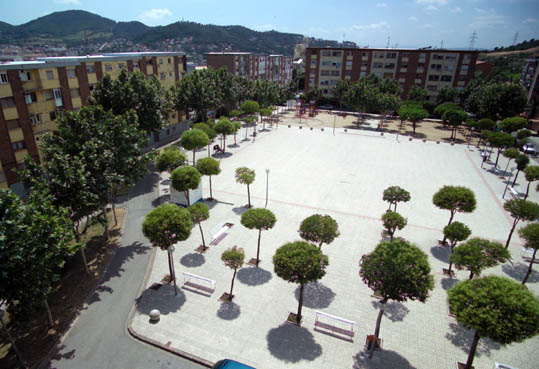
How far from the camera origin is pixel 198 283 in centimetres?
1706

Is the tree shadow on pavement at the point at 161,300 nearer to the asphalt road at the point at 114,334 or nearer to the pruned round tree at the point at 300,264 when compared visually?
the asphalt road at the point at 114,334

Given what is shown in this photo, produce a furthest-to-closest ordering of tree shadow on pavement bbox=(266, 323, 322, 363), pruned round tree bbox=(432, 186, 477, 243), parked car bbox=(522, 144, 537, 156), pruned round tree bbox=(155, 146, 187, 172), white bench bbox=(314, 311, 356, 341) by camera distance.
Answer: parked car bbox=(522, 144, 537, 156), pruned round tree bbox=(155, 146, 187, 172), pruned round tree bbox=(432, 186, 477, 243), white bench bbox=(314, 311, 356, 341), tree shadow on pavement bbox=(266, 323, 322, 363)

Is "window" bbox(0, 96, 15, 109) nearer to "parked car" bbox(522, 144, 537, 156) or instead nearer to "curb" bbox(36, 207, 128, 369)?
"curb" bbox(36, 207, 128, 369)

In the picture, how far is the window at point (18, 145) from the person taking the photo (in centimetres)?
2736

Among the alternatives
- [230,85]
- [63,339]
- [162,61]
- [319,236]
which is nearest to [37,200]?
[63,339]

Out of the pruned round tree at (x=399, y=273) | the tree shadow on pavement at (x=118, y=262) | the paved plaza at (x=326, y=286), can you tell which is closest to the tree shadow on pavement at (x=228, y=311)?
the paved plaza at (x=326, y=286)

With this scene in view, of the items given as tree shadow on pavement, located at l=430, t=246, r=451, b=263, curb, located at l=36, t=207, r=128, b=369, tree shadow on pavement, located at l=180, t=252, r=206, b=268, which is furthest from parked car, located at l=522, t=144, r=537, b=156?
curb, located at l=36, t=207, r=128, b=369

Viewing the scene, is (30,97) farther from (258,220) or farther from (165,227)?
(258,220)

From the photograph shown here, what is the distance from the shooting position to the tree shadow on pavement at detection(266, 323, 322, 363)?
13023mm

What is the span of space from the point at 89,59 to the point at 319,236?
3399cm

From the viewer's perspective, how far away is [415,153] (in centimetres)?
4369

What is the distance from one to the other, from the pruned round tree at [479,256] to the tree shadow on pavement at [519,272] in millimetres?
4965

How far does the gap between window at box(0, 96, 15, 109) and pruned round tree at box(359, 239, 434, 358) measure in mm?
31333

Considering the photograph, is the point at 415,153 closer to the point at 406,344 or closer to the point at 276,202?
A: the point at 276,202
